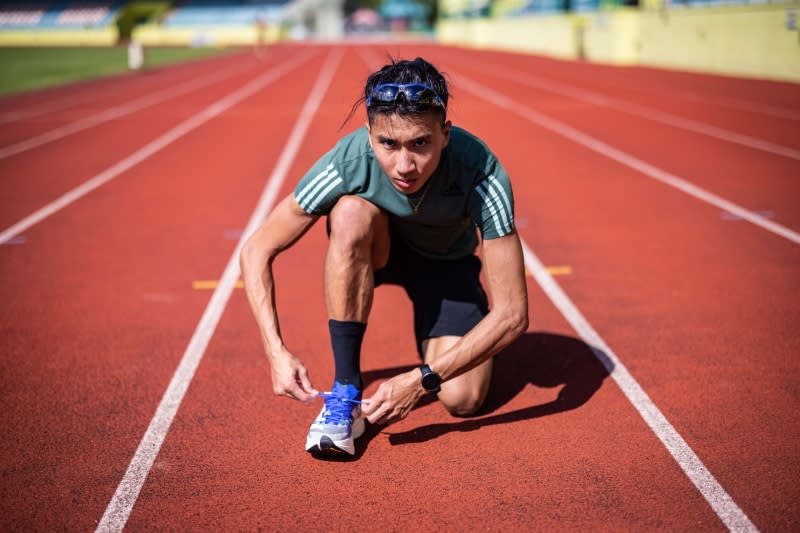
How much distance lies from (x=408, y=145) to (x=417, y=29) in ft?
298

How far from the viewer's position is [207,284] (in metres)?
5.06

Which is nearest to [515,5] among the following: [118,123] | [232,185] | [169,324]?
[118,123]

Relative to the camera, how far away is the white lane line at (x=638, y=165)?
247 inches

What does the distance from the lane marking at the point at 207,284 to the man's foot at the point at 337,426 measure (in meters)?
2.28

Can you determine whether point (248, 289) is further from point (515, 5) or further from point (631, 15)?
point (515, 5)

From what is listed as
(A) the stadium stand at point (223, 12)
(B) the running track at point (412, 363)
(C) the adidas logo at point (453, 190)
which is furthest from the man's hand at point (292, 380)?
(A) the stadium stand at point (223, 12)

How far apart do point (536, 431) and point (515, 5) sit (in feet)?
151

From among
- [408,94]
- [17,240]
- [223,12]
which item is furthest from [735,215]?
[223,12]

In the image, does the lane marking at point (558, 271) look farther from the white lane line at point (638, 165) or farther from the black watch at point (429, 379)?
the black watch at point (429, 379)

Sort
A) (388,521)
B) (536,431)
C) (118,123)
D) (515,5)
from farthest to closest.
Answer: (515,5)
(118,123)
(536,431)
(388,521)

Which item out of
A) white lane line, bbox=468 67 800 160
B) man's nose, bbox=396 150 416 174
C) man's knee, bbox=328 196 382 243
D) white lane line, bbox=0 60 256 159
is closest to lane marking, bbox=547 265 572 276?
man's knee, bbox=328 196 382 243

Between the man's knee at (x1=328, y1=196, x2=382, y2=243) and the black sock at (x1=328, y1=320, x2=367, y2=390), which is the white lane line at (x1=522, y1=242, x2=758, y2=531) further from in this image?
the man's knee at (x1=328, y1=196, x2=382, y2=243)

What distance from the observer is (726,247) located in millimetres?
5664

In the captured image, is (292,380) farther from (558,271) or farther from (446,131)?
(558,271)
